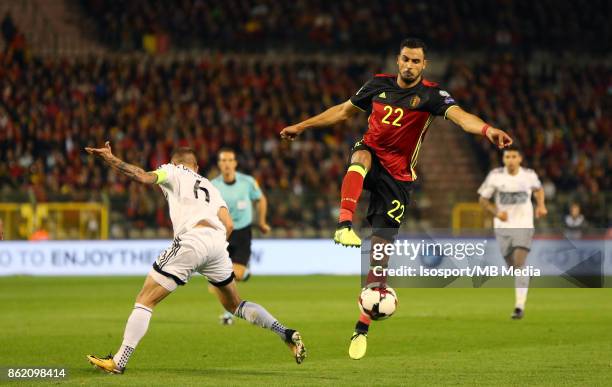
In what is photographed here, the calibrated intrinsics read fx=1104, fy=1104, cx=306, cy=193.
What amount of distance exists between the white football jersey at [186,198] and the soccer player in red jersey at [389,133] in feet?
3.36

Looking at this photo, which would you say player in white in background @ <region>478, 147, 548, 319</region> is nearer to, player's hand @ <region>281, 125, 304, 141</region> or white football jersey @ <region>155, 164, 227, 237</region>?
white football jersey @ <region>155, 164, 227, 237</region>

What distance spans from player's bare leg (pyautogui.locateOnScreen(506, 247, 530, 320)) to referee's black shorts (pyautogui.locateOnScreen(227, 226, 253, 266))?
376 cm

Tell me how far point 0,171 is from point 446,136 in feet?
44.8

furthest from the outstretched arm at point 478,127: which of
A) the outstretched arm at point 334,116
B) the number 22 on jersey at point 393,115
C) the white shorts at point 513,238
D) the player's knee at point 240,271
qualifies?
the white shorts at point 513,238

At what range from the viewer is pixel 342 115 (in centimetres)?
942

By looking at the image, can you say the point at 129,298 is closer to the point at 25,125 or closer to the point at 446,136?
the point at 25,125

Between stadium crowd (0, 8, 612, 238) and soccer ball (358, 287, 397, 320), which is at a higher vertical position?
stadium crowd (0, 8, 612, 238)

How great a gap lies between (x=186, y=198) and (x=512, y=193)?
23.9 feet

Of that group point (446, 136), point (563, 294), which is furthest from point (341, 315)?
point (446, 136)

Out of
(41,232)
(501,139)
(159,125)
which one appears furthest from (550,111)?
(501,139)

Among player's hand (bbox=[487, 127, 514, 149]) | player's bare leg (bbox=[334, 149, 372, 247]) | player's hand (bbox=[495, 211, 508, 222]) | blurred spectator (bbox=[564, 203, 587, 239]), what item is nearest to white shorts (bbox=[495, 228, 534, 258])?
player's hand (bbox=[495, 211, 508, 222])

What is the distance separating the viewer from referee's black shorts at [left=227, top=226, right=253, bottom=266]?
15148 mm

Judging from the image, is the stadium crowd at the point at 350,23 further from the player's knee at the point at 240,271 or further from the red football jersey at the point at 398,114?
the red football jersey at the point at 398,114

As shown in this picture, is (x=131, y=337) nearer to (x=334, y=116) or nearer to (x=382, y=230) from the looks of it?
(x=382, y=230)
